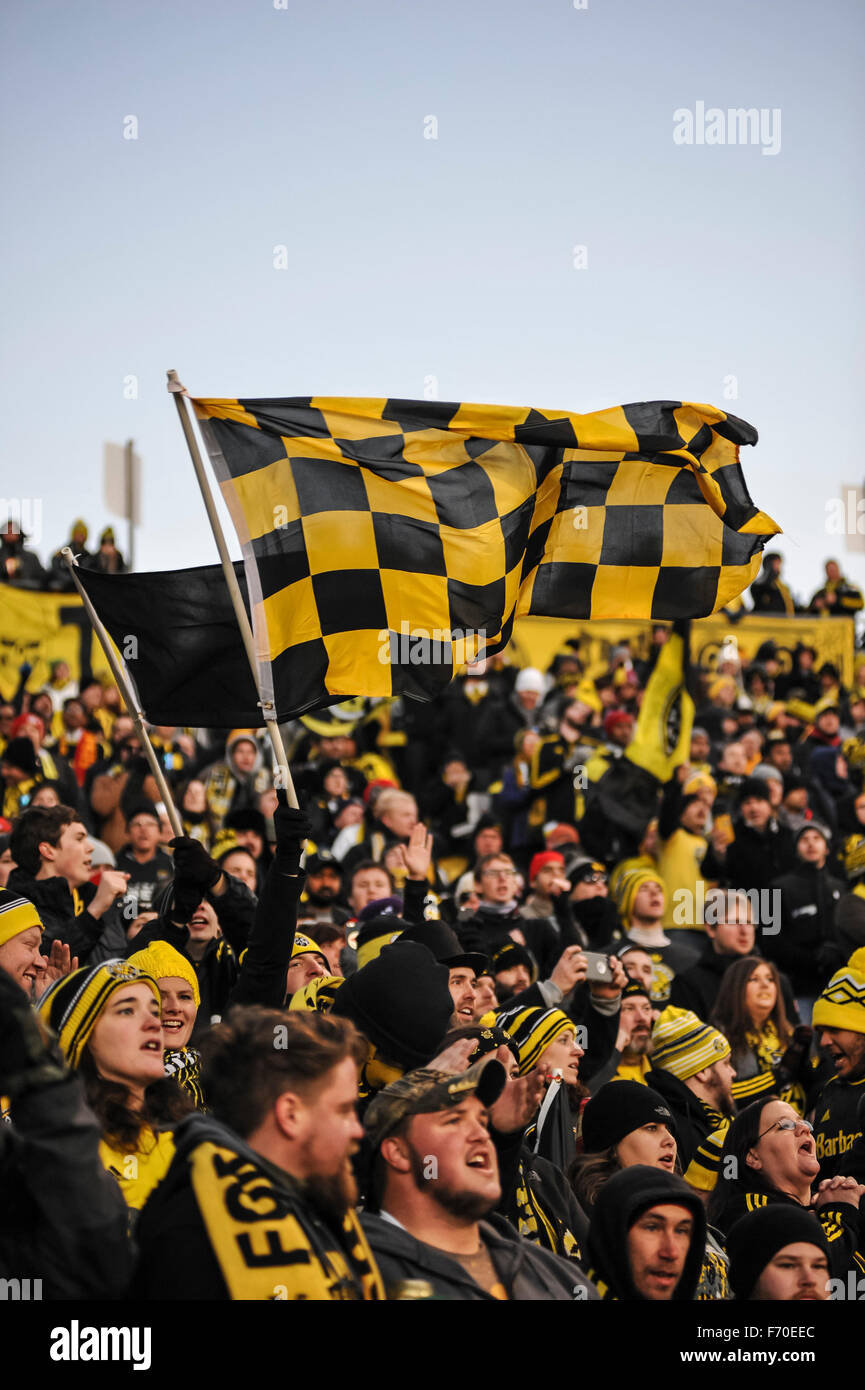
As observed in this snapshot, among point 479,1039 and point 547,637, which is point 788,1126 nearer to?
point 479,1039

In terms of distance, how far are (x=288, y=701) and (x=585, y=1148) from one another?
1.99 metres

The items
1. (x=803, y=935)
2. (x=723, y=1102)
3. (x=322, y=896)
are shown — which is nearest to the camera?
(x=723, y=1102)

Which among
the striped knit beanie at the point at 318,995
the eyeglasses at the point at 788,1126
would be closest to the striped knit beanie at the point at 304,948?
the striped knit beanie at the point at 318,995

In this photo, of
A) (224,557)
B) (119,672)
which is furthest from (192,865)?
(224,557)

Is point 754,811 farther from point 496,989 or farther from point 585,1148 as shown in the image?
point 585,1148

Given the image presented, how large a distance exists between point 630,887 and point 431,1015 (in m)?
4.79

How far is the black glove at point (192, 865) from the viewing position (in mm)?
5914

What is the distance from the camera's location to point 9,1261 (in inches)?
117

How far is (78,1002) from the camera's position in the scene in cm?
429

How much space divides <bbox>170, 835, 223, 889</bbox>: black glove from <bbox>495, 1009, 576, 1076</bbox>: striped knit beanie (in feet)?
4.08

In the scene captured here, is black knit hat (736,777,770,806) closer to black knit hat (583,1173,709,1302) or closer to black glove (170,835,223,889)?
black glove (170,835,223,889)

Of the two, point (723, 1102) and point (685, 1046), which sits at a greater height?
point (685, 1046)

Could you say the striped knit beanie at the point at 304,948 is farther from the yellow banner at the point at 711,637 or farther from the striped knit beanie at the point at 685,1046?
the yellow banner at the point at 711,637
